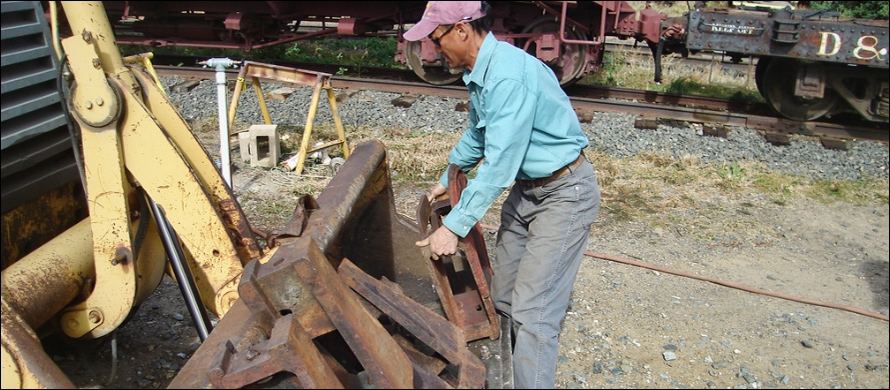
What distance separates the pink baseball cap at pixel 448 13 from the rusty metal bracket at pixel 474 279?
2.23 feet

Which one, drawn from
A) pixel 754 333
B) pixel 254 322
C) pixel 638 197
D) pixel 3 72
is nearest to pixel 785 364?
pixel 754 333

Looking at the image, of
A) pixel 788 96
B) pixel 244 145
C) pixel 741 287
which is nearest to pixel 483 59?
pixel 741 287

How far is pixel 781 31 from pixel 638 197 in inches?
128

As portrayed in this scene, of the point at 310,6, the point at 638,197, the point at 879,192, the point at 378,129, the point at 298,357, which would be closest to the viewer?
the point at 298,357

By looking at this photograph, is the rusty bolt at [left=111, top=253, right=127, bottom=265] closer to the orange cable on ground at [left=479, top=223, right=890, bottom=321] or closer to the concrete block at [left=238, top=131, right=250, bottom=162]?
the orange cable on ground at [left=479, top=223, right=890, bottom=321]

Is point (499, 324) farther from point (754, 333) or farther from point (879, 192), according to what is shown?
point (879, 192)

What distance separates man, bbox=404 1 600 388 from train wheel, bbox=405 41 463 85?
6.25 metres

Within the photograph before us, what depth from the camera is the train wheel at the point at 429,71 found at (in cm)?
938

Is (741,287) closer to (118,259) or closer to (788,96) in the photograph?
(118,259)

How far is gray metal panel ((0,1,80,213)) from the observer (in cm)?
243

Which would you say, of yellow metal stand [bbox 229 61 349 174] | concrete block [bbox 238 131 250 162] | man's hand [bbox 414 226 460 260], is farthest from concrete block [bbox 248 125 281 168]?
Result: man's hand [bbox 414 226 460 260]

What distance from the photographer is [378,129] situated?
775 cm

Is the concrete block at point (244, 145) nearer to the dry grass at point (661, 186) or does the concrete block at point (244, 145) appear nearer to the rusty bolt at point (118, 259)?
the dry grass at point (661, 186)

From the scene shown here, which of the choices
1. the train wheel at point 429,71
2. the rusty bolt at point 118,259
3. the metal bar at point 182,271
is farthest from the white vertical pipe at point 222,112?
the train wheel at point 429,71
